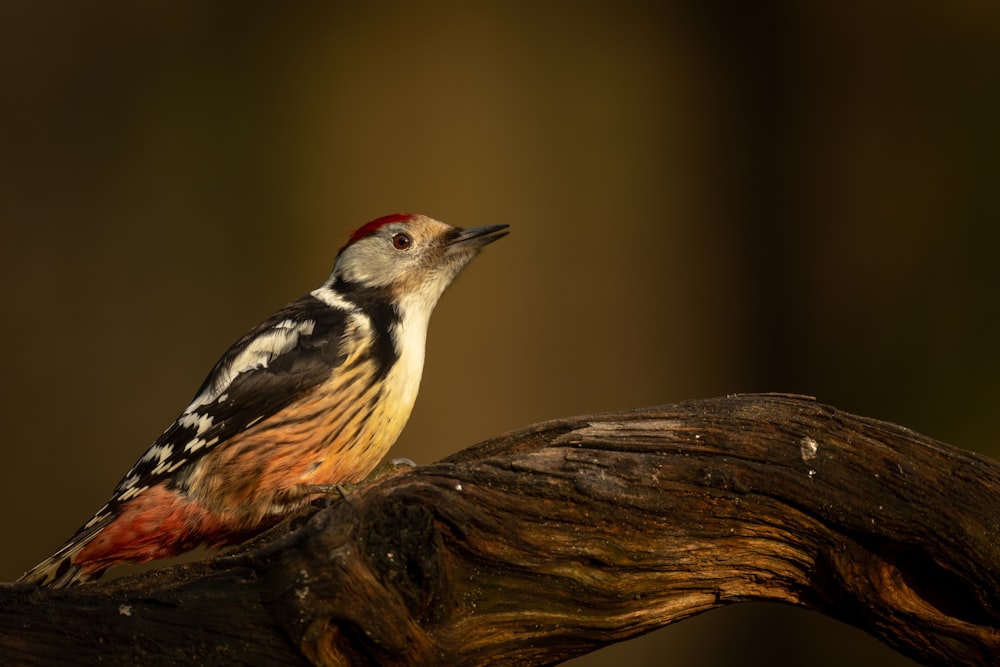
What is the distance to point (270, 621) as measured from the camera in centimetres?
111

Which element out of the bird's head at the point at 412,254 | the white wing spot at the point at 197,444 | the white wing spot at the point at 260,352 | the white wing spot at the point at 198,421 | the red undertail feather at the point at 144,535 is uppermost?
the bird's head at the point at 412,254

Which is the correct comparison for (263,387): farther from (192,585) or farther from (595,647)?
(595,647)

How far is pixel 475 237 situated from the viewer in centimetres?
199

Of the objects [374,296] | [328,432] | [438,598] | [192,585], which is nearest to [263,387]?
[328,432]

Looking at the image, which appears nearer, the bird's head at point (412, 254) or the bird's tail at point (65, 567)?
the bird's tail at point (65, 567)

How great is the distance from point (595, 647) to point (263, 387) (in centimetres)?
78

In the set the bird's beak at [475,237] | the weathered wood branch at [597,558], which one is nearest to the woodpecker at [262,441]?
the bird's beak at [475,237]

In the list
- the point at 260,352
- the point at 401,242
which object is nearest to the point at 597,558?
the point at 260,352

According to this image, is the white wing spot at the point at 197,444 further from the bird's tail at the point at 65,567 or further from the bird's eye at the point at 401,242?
the bird's eye at the point at 401,242

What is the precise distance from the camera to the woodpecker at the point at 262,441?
1646mm

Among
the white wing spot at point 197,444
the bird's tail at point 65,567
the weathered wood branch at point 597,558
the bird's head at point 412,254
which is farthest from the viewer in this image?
the bird's head at point 412,254

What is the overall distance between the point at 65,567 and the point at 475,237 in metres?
0.98

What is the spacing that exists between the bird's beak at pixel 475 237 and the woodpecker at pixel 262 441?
236 mm

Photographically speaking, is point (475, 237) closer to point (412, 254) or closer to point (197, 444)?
point (412, 254)
